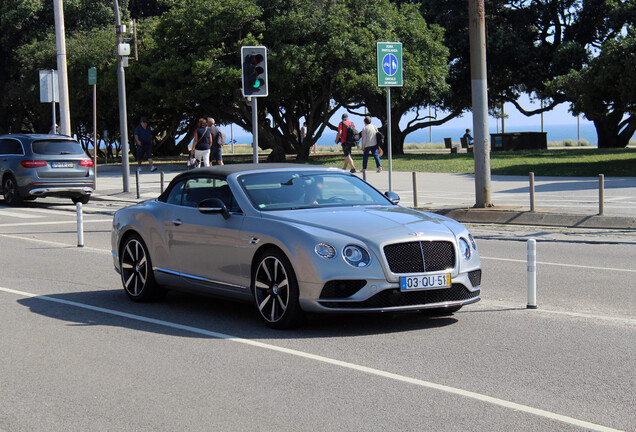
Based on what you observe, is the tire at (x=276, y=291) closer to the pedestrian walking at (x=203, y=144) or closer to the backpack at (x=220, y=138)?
the pedestrian walking at (x=203, y=144)

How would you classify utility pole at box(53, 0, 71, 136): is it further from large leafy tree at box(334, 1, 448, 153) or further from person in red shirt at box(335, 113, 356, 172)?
large leafy tree at box(334, 1, 448, 153)

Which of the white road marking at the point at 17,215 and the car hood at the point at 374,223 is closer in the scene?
the car hood at the point at 374,223

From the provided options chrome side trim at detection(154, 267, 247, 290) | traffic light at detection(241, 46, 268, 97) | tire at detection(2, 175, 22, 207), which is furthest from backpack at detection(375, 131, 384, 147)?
chrome side trim at detection(154, 267, 247, 290)

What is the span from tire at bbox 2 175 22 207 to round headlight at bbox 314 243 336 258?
17.6m

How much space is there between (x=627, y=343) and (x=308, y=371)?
2.67m

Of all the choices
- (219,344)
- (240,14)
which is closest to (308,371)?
(219,344)

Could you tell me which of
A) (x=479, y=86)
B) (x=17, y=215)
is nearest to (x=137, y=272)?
(x=479, y=86)

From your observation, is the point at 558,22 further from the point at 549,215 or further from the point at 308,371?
the point at 308,371

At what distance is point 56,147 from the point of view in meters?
23.8

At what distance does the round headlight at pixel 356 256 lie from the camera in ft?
25.0

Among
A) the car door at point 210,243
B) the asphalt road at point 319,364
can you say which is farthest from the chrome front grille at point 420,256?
the car door at point 210,243

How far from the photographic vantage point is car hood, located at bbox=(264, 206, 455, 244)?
7770mm

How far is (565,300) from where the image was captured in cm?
945

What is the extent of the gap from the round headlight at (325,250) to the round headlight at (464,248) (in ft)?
4.01
